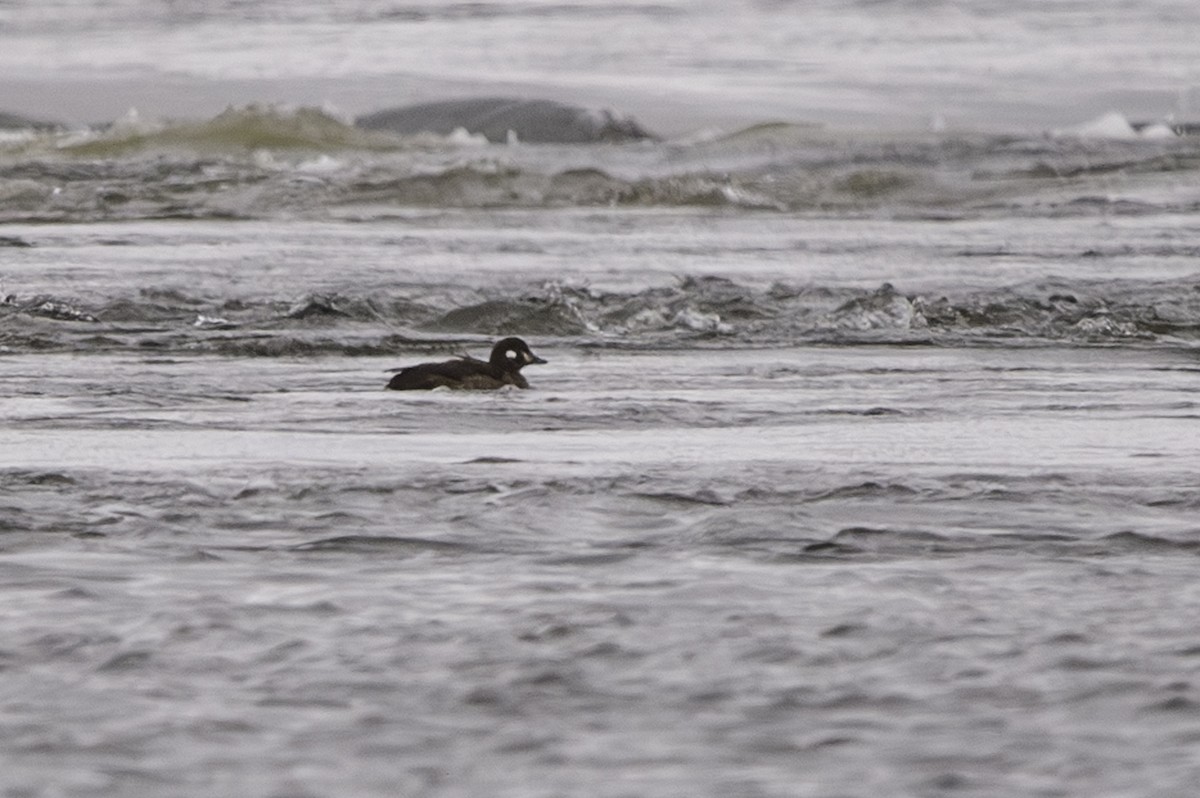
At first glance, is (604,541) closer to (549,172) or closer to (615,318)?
(615,318)

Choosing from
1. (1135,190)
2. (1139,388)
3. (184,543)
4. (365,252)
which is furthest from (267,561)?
(1135,190)

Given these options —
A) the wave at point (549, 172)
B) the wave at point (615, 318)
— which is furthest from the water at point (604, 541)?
the wave at point (549, 172)

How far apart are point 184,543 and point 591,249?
16957 millimetres

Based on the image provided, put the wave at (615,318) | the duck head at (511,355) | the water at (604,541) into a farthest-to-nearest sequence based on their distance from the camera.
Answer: the wave at (615,318) < the duck head at (511,355) < the water at (604,541)

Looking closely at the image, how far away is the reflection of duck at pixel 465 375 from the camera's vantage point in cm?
1263

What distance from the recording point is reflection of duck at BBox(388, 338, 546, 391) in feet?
41.4

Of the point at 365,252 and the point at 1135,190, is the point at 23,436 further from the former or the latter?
the point at 1135,190

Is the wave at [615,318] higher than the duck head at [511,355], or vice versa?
the duck head at [511,355]

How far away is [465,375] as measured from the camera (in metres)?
12.7

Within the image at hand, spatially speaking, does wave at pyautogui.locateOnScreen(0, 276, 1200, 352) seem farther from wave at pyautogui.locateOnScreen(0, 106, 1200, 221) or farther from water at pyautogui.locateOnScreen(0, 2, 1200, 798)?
wave at pyautogui.locateOnScreen(0, 106, 1200, 221)

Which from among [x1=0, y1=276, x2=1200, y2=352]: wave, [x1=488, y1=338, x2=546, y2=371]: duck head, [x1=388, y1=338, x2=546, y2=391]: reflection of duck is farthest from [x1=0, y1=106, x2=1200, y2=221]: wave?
[x1=388, y1=338, x2=546, y2=391]: reflection of duck

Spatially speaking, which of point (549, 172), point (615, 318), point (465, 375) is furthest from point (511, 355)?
point (549, 172)

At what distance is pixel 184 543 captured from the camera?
25.8ft

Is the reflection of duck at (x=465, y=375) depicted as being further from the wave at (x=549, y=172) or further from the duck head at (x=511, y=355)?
the wave at (x=549, y=172)
